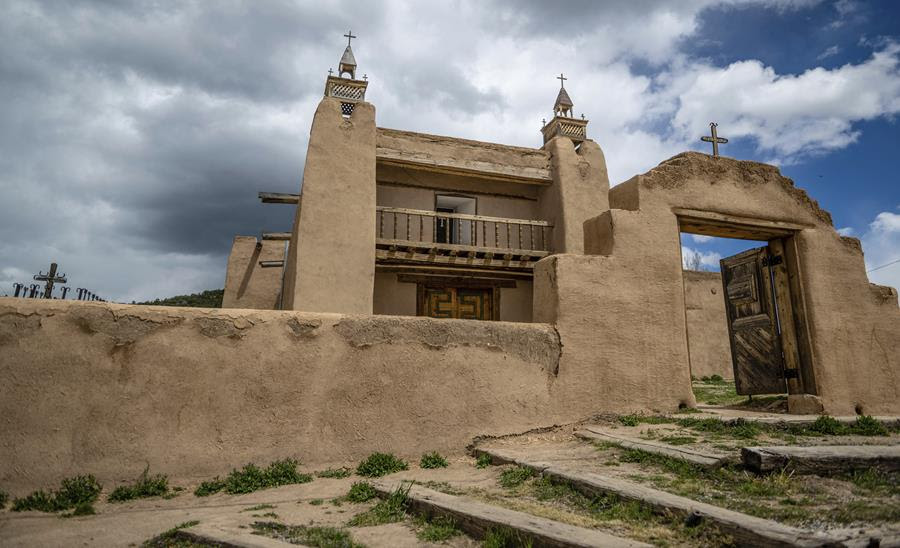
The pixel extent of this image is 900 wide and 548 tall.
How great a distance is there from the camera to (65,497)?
3.93 metres

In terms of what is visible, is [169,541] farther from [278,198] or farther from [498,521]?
[278,198]

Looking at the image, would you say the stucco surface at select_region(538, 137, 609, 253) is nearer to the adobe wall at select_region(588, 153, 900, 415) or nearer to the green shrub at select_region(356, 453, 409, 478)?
the adobe wall at select_region(588, 153, 900, 415)

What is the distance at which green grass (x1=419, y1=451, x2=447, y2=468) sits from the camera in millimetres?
4922

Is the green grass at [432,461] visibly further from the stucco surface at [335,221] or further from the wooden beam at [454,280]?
the wooden beam at [454,280]

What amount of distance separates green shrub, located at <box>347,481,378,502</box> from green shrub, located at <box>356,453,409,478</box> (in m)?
0.54

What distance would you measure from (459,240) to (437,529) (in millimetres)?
9655

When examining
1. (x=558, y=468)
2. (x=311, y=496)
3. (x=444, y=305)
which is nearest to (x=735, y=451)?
(x=558, y=468)

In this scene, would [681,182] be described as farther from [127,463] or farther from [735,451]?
[127,463]

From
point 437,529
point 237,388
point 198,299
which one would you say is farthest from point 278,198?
point 198,299

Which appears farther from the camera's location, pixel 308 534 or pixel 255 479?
pixel 255 479

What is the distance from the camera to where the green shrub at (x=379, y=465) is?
4688 millimetres

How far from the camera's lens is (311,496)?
413 cm

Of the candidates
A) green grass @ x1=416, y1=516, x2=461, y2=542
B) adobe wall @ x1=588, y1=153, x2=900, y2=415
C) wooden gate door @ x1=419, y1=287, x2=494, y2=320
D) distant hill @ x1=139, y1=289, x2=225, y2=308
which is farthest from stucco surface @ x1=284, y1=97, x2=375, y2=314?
distant hill @ x1=139, y1=289, x2=225, y2=308

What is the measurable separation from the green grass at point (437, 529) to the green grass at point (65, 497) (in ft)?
8.49
